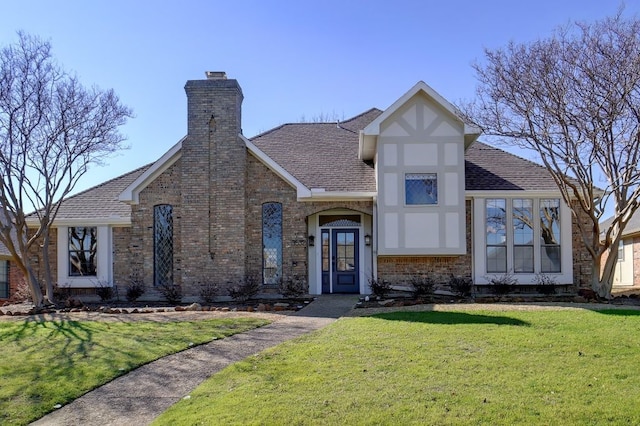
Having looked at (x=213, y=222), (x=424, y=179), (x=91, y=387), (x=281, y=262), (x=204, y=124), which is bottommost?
(x=91, y=387)

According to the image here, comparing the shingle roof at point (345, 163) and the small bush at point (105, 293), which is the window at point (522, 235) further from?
the small bush at point (105, 293)

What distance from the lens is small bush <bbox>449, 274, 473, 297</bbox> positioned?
16922mm

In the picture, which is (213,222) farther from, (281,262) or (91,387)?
(91,387)

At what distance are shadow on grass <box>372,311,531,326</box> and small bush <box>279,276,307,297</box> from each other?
5.24 metres

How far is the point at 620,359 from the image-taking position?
26.9 feet

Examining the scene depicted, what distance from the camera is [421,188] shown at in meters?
17.4

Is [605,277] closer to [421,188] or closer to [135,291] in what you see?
[421,188]

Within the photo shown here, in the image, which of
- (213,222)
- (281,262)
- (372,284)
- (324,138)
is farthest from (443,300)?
(324,138)

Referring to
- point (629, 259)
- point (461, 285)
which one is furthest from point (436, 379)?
point (629, 259)

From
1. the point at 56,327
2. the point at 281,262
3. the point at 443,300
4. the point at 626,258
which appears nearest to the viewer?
the point at 56,327

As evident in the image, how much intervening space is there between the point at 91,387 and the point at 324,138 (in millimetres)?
15115

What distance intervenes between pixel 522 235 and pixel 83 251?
13.5 m

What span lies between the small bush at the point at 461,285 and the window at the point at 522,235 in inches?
65.0

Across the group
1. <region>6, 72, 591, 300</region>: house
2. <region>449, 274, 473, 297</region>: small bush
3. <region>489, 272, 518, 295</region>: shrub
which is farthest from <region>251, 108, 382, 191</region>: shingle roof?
<region>489, 272, 518, 295</region>: shrub
